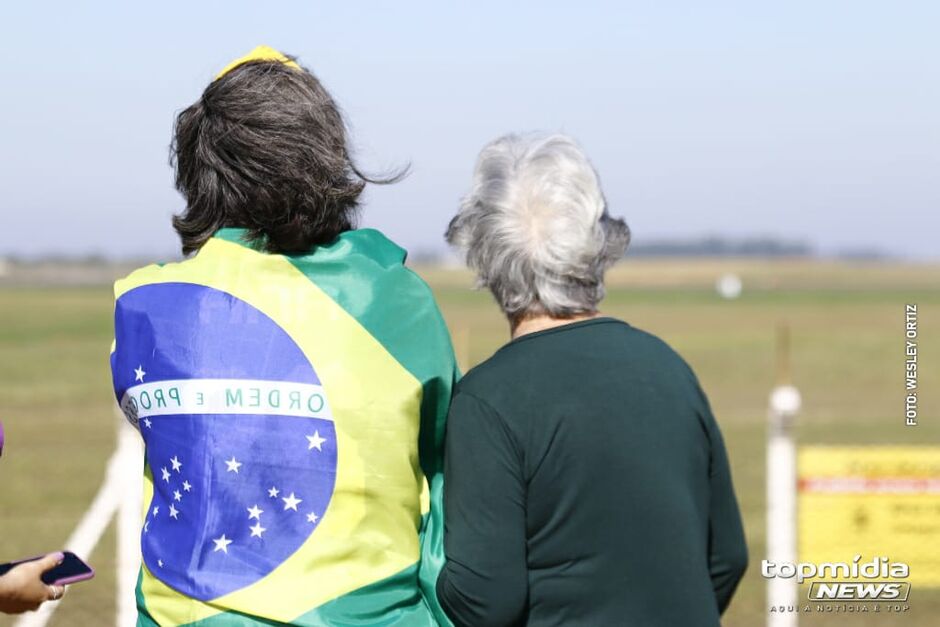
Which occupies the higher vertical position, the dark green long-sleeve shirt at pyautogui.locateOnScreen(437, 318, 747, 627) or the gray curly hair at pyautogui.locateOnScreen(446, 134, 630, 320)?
the gray curly hair at pyautogui.locateOnScreen(446, 134, 630, 320)

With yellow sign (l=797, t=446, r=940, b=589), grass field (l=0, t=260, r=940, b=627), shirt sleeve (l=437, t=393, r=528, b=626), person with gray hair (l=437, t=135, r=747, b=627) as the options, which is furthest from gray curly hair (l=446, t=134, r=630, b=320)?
grass field (l=0, t=260, r=940, b=627)

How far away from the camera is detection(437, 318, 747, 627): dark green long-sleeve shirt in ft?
6.56

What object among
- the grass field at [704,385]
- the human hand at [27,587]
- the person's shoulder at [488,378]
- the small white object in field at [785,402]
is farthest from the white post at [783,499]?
the human hand at [27,587]

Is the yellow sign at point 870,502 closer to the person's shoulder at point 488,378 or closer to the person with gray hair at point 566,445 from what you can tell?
the person with gray hair at point 566,445

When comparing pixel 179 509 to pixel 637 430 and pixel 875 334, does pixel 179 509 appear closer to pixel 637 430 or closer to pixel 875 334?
pixel 637 430

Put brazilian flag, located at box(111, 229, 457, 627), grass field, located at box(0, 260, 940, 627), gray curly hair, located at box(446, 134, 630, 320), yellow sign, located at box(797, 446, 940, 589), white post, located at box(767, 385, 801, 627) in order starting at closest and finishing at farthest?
1. brazilian flag, located at box(111, 229, 457, 627)
2. gray curly hair, located at box(446, 134, 630, 320)
3. white post, located at box(767, 385, 801, 627)
4. yellow sign, located at box(797, 446, 940, 589)
5. grass field, located at box(0, 260, 940, 627)

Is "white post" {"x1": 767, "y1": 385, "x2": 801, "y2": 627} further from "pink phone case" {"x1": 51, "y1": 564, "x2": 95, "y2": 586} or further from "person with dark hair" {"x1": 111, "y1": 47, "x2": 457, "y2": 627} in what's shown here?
"pink phone case" {"x1": 51, "y1": 564, "x2": 95, "y2": 586}

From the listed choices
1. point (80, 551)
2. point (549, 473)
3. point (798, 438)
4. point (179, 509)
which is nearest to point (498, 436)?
point (549, 473)

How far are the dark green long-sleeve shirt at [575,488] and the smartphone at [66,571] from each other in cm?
65

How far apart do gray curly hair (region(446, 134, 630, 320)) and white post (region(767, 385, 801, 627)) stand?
288cm

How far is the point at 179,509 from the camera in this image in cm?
200

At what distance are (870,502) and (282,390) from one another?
11.7ft

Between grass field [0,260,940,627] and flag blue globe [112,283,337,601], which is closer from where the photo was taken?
flag blue globe [112,283,337,601]

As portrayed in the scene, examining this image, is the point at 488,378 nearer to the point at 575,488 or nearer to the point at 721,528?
the point at 575,488
